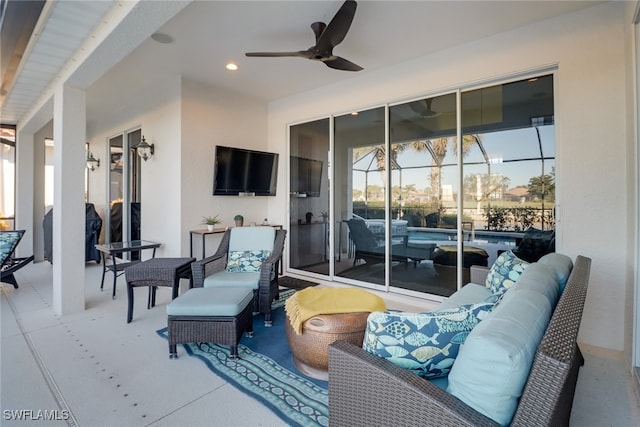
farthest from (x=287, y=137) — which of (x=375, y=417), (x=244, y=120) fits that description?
(x=375, y=417)

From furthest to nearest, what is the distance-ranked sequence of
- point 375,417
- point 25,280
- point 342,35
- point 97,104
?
point 97,104 < point 25,280 < point 342,35 < point 375,417

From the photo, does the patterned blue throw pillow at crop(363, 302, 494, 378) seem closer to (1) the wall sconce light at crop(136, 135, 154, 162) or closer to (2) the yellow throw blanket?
(2) the yellow throw blanket

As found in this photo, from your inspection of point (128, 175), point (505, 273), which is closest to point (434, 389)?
point (505, 273)

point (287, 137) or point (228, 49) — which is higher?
point (228, 49)

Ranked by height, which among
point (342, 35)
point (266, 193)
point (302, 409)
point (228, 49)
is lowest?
point (302, 409)

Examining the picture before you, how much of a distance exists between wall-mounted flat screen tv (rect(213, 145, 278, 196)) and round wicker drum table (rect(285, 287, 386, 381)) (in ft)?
9.70

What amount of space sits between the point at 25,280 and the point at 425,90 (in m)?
6.50

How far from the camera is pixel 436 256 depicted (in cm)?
389

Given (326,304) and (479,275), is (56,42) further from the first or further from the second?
(479,275)

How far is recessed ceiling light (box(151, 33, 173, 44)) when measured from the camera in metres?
3.25

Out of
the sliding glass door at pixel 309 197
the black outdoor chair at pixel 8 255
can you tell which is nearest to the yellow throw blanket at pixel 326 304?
the sliding glass door at pixel 309 197

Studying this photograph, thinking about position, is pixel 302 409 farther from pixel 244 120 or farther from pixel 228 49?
pixel 244 120

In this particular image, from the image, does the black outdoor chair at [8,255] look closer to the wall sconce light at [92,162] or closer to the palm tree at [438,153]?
the wall sconce light at [92,162]

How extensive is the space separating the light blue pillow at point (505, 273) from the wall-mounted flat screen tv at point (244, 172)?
3.69 metres
